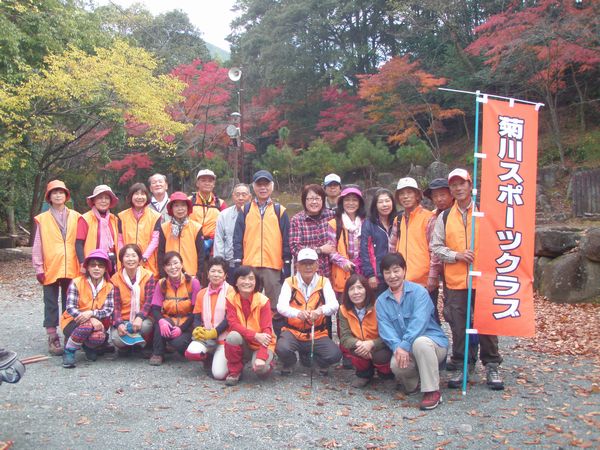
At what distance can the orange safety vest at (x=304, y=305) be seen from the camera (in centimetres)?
460

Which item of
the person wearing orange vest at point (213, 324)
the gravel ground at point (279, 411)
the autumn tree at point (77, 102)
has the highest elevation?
the autumn tree at point (77, 102)

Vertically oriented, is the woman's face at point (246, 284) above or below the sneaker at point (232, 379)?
above

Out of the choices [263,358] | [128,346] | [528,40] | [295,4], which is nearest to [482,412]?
[263,358]

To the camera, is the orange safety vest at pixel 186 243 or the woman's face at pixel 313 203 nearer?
the woman's face at pixel 313 203

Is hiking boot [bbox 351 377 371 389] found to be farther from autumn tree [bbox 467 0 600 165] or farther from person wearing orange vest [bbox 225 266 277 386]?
autumn tree [bbox 467 0 600 165]

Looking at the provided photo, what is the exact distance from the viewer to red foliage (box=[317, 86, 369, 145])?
2000cm

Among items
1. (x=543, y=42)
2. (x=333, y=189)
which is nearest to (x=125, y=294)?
(x=333, y=189)

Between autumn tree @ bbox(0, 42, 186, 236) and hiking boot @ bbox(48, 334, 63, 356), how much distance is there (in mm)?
6766

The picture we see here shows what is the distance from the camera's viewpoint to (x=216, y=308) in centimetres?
476

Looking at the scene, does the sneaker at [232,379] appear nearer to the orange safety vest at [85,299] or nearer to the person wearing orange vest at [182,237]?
the person wearing orange vest at [182,237]

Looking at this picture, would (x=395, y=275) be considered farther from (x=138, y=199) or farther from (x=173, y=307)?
(x=138, y=199)

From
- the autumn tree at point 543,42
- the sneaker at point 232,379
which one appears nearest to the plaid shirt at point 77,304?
the sneaker at point 232,379

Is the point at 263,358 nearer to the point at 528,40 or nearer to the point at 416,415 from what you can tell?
the point at 416,415

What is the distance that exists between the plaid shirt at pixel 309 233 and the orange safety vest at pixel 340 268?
0.26ft
